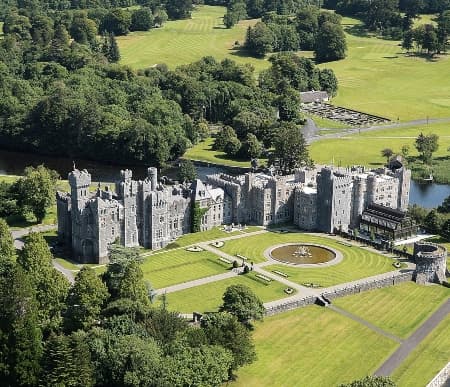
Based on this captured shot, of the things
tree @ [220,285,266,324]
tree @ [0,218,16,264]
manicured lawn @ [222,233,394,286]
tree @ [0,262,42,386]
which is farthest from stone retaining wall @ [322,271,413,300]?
tree @ [0,218,16,264]

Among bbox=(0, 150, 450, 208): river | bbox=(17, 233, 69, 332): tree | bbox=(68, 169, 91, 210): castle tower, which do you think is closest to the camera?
bbox=(17, 233, 69, 332): tree

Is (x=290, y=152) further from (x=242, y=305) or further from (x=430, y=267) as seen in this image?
(x=242, y=305)

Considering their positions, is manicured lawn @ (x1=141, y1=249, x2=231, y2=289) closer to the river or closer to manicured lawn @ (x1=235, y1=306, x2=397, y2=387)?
manicured lawn @ (x1=235, y1=306, x2=397, y2=387)

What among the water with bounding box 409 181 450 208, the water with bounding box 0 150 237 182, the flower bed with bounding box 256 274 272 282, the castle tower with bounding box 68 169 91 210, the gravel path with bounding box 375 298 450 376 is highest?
the castle tower with bounding box 68 169 91 210

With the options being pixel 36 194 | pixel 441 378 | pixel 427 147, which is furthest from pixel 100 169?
pixel 441 378

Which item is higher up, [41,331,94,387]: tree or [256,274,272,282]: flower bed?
[41,331,94,387]: tree

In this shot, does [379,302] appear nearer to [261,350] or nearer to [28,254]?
A: [261,350]

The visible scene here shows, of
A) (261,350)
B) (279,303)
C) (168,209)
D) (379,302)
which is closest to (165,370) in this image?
(261,350)
